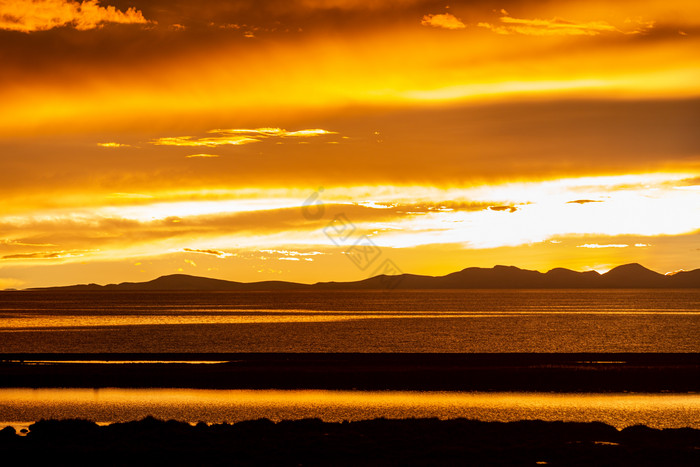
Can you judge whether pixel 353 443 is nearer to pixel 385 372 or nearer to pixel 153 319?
pixel 385 372

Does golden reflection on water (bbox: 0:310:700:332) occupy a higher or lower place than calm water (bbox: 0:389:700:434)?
lower

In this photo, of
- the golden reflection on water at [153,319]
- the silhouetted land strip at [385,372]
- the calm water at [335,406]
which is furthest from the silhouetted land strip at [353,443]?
the golden reflection on water at [153,319]

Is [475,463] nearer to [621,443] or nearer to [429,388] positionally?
[621,443]

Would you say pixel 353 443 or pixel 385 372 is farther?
pixel 385 372

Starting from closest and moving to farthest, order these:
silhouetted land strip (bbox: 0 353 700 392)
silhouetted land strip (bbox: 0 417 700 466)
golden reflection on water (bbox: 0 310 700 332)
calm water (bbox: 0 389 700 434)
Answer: silhouetted land strip (bbox: 0 417 700 466), calm water (bbox: 0 389 700 434), silhouetted land strip (bbox: 0 353 700 392), golden reflection on water (bbox: 0 310 700 332)

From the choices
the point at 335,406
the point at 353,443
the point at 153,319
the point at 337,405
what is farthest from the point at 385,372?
the point at 153,319

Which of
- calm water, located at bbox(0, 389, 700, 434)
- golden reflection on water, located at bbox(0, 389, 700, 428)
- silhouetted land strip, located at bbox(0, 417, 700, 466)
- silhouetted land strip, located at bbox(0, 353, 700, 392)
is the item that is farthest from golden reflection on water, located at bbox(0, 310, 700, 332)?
silhouetted land strip, located at bbox(0, 417, 700, 466)

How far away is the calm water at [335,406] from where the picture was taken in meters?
34.7

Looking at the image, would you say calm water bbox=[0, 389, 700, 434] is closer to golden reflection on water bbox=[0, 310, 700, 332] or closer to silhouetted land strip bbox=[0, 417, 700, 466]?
silhouetted land strip bbox=[0, 417, 700, 466]

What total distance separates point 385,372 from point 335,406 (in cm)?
1153

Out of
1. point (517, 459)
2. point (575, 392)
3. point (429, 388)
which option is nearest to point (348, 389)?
point (429, 388)

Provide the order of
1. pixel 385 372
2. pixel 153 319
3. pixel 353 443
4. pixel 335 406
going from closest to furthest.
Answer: pixel 353 443 < pixel 335 406 < pixel 385 372 < pixel 153 319

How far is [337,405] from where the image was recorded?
38.0 m

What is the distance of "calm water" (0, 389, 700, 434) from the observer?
1366 inches
